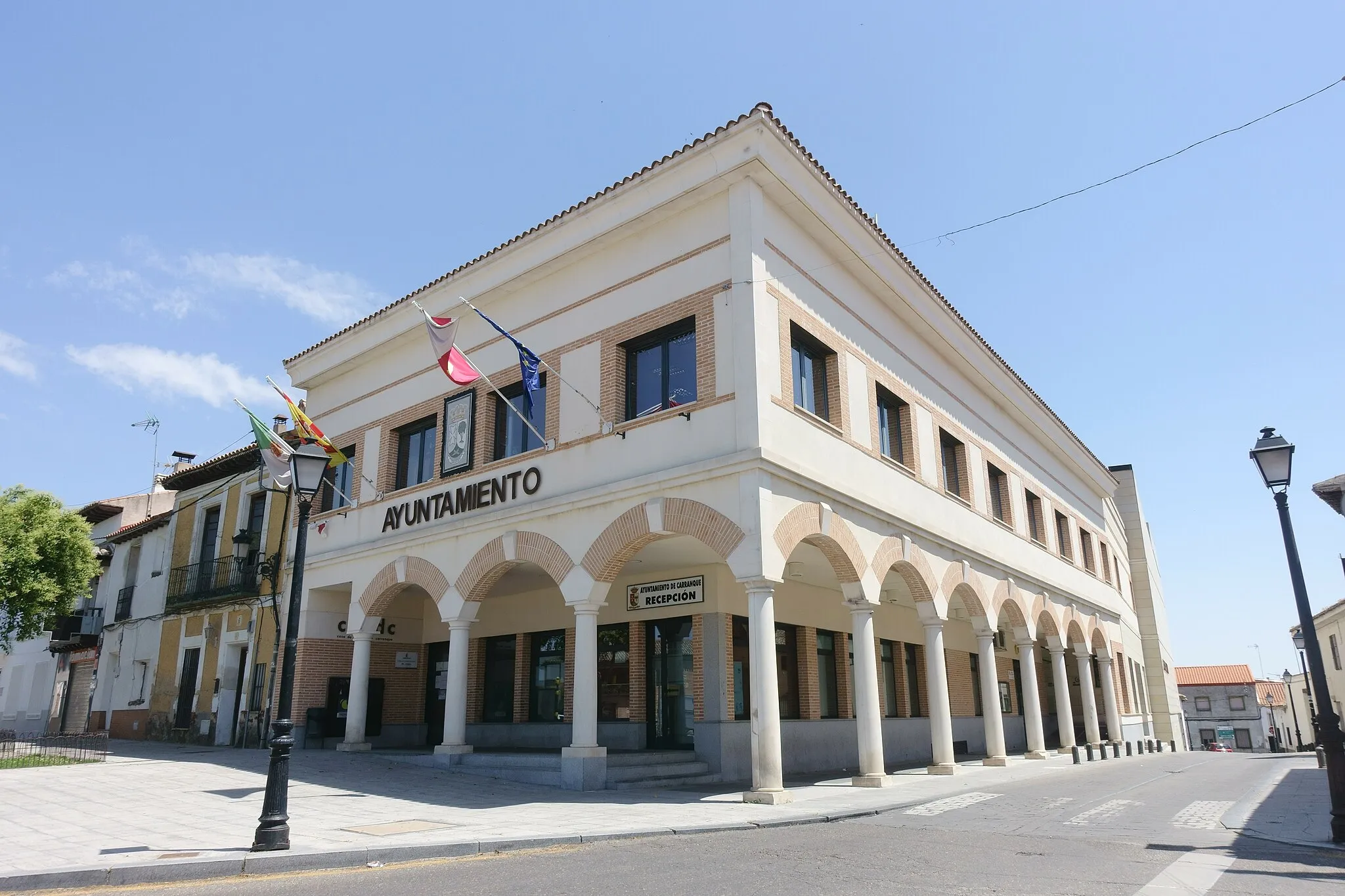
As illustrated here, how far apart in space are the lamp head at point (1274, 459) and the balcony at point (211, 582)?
1992 cm

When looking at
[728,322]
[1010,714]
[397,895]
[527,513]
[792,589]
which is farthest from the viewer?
[1010,714]

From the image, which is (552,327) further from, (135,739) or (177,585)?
(135,739)

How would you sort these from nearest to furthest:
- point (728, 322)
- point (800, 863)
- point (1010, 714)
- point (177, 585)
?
1. point (800, 863)
2. point (728, 322)
3. point (177, 585)
4. point (1010, 714)

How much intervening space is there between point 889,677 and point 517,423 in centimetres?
1057

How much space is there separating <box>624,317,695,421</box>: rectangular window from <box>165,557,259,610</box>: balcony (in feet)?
39.4

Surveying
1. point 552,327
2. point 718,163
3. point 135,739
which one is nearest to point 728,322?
point 718,163

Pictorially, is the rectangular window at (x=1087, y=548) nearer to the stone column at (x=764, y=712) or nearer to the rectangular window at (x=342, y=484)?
the stone column at (x=764, y=712)

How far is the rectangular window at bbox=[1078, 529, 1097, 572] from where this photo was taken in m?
29.3

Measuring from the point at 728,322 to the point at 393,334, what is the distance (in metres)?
8.86

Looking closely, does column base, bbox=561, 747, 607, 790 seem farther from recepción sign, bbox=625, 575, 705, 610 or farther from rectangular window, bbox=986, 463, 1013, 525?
rectangular window, bbox=986, 463, 1013, 525

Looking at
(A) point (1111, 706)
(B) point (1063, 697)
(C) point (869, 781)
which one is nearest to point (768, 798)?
(C) point (869, 781)

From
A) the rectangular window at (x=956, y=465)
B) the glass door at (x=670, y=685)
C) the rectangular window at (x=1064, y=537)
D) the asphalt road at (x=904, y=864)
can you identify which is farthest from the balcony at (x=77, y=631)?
the rectangular window at (x=1064, y=537)

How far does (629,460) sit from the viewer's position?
13.6 metres

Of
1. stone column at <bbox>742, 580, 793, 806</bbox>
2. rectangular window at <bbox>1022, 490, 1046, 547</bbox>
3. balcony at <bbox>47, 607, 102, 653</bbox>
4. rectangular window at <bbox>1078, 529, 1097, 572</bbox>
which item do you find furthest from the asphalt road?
balcony at <bbox>47, 607, 102, 653</bbox>
